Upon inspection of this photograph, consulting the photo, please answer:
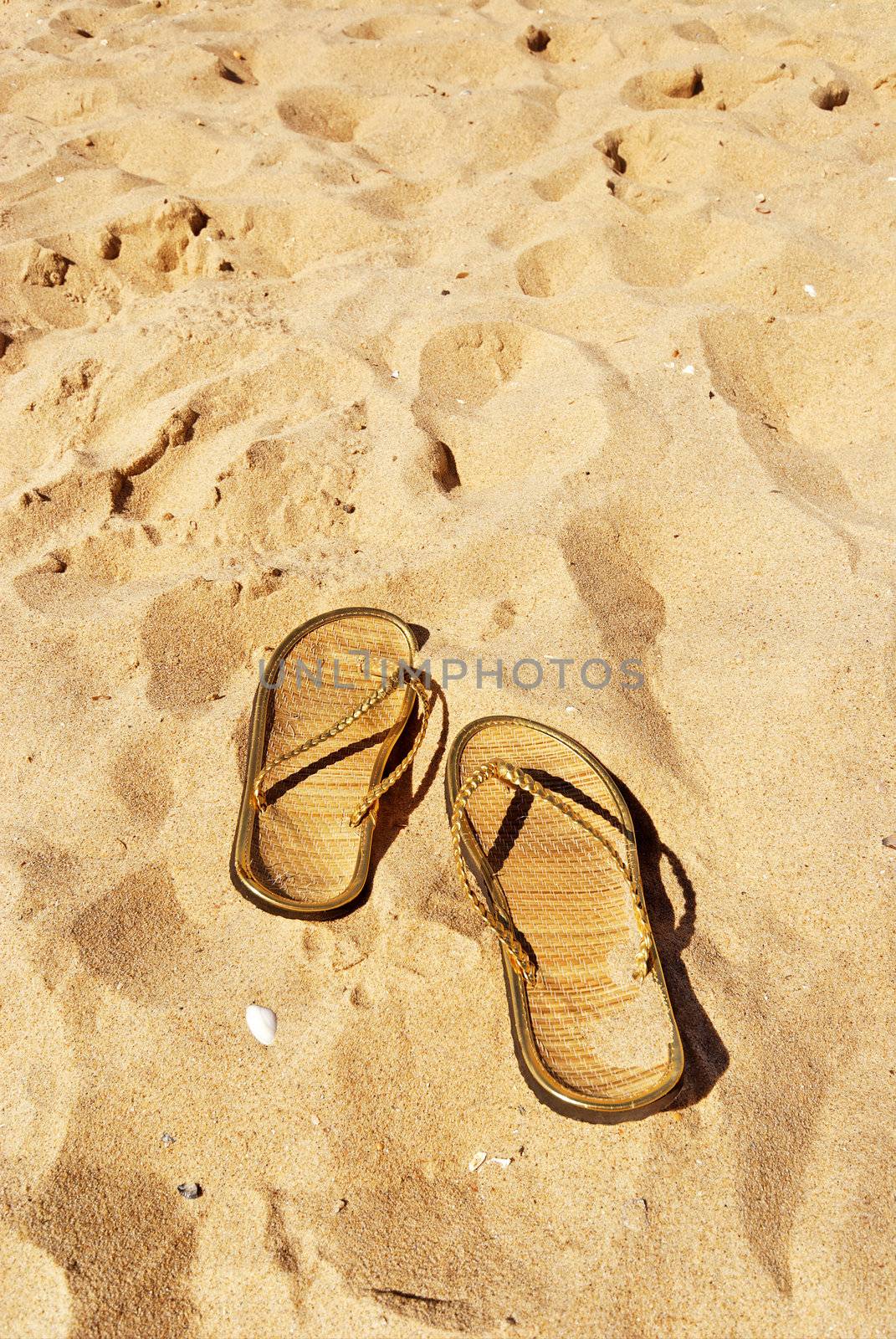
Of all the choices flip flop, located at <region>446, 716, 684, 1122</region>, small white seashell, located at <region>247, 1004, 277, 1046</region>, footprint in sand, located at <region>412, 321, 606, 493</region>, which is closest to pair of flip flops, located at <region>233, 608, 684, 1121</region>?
flip flop, located at <region>446, 716, 684, 1122</region>

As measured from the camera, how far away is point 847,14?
9.58 ft

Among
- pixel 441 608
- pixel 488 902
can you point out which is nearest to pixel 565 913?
pixel 488 902

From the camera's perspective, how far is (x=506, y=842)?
134 centimetres

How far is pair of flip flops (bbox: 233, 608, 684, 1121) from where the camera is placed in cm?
108

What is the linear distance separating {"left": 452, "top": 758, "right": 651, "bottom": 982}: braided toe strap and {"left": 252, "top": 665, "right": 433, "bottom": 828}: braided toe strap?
0.13 metres

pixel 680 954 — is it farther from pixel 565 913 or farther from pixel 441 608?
pixel 441 608

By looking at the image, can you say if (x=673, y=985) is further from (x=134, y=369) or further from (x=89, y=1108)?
(x=134, y=369)

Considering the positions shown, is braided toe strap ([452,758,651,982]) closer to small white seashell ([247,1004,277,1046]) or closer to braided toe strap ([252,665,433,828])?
braided toe strap ([252,665,433,828])

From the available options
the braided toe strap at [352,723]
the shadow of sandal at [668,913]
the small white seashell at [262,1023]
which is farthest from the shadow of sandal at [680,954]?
the small white seashell at [262,1023]

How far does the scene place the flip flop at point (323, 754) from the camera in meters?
1.25

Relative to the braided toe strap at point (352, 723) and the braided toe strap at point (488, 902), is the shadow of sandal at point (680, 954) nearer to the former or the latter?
the braided toe strap at point (488, 902)

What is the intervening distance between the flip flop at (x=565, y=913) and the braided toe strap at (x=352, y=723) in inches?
3.8

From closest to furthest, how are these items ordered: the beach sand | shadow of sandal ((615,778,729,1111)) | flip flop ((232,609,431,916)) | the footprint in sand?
the beach sand
shadow of sandal ((615,778,729,1111))
flip flop ((232,609,431,916))
the footprint in sand

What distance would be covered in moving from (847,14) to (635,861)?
10.7ft
